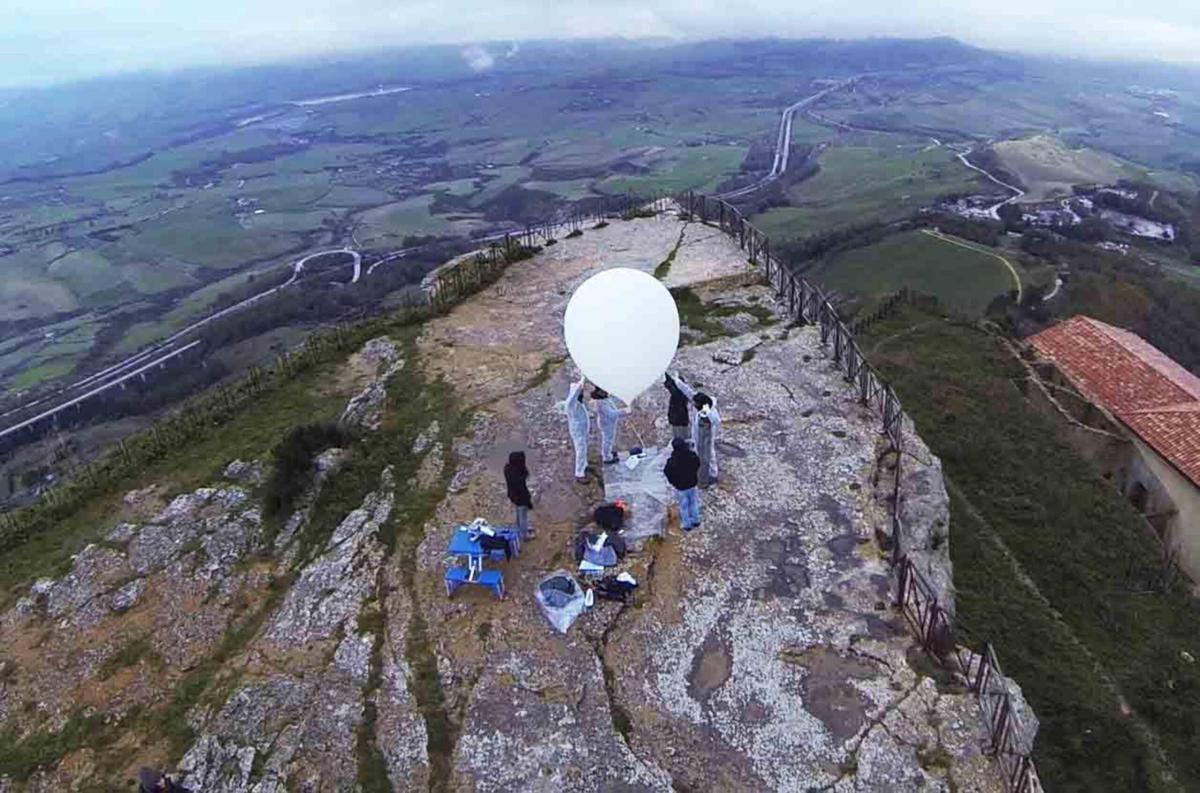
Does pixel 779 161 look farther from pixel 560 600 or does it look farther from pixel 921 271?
pixel 560 600

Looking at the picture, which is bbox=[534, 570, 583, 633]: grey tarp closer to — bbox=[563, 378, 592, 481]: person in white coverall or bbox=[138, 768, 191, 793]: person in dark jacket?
bbox=[563, 378, 592, 481]: person in white coverall

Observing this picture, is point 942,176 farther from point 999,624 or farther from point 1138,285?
point 999,624

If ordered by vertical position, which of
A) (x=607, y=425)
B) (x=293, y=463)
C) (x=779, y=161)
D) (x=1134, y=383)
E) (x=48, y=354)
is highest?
(x=607, y=425)

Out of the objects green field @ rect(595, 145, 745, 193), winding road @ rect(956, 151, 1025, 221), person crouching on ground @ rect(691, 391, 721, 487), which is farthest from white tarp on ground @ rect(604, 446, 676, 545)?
green field @ rect(595, 145, 745, 193)

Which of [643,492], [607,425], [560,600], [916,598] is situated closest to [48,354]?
[607,425]

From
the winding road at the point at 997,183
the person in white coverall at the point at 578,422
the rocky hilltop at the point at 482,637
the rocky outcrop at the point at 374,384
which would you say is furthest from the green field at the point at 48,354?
the winding road at the point at 997,183
